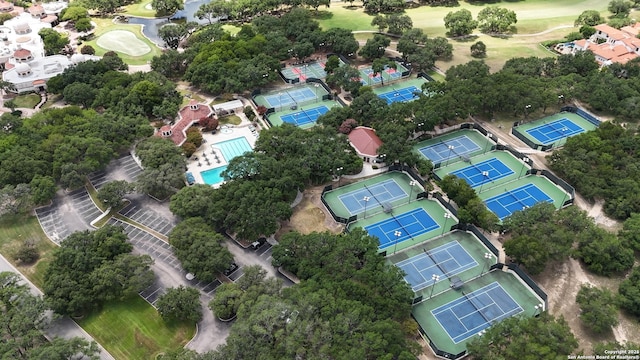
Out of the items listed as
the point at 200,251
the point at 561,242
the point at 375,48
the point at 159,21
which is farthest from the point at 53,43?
the point at 561,242

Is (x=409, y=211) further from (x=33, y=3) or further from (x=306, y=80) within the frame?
(x=33, y=3)

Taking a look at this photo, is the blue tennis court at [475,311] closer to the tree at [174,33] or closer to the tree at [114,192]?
the tree at [114,192]

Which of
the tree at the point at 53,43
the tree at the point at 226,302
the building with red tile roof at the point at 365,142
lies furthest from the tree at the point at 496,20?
the tree at the point at 53,43

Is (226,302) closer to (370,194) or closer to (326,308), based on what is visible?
(326,308)

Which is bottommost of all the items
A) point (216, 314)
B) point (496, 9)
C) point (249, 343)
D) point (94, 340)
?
point (94, 340)

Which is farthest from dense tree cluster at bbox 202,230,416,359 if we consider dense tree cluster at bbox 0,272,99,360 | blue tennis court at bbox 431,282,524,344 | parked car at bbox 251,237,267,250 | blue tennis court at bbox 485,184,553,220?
blue tennis court at bbox 485,184,553,220

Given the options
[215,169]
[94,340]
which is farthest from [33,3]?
[94,340]
